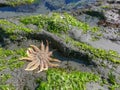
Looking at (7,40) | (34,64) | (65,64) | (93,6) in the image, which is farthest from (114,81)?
(93,6)

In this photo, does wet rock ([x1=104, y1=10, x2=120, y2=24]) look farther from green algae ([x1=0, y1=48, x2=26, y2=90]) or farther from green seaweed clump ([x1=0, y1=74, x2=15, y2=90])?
green seaweed clump ([x1=0, y1=74, x2=15, y2=90])

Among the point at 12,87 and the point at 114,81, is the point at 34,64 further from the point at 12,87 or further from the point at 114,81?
the point at 114,81

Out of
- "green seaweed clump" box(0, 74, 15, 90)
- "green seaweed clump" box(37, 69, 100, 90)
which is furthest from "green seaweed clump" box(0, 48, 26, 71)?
"green seaweed clump" box(37, 69, 100, 90)

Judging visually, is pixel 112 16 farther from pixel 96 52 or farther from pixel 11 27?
pixel 11 27

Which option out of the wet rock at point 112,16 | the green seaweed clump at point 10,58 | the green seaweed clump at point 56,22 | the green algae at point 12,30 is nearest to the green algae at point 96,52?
the green seaweed clump at point 56,22

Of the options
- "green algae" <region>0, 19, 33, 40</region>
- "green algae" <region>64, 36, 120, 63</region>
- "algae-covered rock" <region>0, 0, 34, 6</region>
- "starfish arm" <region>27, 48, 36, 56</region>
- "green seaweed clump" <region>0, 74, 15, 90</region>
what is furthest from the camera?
"algae-covered rock" <region>0, 0, 34, 6</region>

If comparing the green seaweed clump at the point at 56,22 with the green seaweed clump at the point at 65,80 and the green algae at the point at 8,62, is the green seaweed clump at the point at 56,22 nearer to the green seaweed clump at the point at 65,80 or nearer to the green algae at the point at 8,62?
the green algae at the point at 8,62
